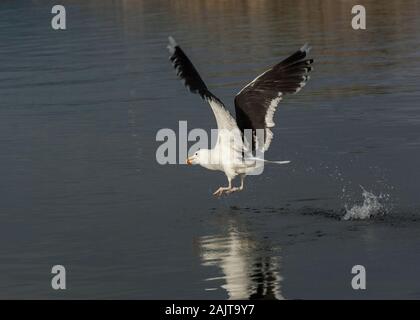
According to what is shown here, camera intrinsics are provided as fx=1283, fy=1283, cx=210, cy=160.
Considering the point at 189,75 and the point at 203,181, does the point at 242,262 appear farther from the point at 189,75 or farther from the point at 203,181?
the point at 203,181

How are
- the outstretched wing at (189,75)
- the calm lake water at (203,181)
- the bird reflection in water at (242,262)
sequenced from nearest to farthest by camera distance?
the bird reflection in water at (242,262) < the calm lake water at (203,181) < the outstretched wing at (189,75)

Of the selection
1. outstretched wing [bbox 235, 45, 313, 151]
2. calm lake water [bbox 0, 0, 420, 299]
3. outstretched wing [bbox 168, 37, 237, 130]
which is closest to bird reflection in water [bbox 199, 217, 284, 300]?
calm lake water [bbox 0, 0, 420, 299]

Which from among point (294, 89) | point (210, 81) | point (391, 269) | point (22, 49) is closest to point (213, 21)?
point (22, 49)

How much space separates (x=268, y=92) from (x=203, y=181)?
391 centimetres

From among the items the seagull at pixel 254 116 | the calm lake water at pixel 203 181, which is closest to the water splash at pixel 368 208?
the calm lake water at pixel 203 181

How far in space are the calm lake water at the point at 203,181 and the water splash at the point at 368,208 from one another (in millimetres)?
37

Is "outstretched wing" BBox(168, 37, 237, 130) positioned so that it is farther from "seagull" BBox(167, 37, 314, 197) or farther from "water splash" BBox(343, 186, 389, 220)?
"water splash" BBox(343, 186, 389, 220)

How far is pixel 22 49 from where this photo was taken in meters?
46.0

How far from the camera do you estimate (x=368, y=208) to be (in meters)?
20.9

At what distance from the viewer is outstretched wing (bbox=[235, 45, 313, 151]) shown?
65.4 ft

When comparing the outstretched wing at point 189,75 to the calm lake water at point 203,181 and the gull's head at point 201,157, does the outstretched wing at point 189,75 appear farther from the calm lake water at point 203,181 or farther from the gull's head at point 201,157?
the calm lake water at point 203,181

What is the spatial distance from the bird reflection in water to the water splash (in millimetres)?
1883

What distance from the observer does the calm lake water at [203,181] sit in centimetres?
1756
